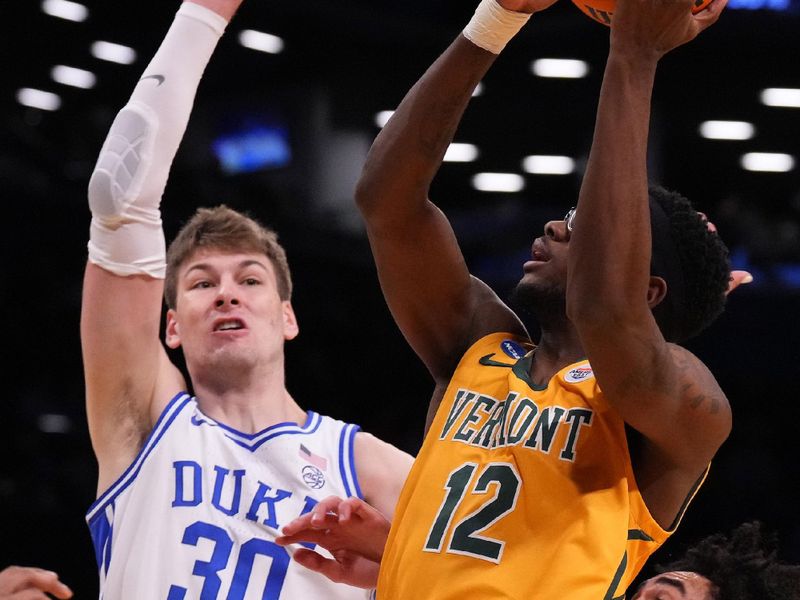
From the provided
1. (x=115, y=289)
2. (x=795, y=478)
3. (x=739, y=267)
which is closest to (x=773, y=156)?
(x=739, y=267)

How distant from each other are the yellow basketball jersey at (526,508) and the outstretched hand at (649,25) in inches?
26.6

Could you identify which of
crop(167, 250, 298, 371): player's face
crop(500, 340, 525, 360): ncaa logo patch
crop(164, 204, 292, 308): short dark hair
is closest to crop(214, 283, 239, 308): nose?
crop(167, 250, 298, 371): player's face

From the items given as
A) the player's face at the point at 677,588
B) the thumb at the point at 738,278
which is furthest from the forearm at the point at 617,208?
the player's face at the point at 677,588

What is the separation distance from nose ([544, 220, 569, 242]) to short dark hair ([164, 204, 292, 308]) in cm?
144

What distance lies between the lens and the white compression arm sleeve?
2994 mm

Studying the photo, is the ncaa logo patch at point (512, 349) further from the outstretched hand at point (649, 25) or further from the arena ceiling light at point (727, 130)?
the arena ceiling light at point (727, 130)

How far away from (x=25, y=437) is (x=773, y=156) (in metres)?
7.51

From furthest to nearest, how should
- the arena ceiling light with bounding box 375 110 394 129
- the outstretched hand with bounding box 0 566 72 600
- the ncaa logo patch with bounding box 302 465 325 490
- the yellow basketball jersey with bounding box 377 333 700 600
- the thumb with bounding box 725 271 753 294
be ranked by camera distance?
the arena ceiling light with bounding box 375 110 394 129, the ncaa logo patch with bounding box 302 465 325 490, the outstretched hand with bounding box 0 566 72 600, the thumb with bounding box 725 271 753 294, the yellow basketball jersey with bounding box 377 333 700 600

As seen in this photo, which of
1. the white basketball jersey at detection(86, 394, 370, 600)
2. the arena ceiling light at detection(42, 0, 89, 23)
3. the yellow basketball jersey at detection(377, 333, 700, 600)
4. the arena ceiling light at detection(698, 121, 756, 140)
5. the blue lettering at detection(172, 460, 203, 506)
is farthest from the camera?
the arena ceiling light at detection(698, 121, 756, 140)

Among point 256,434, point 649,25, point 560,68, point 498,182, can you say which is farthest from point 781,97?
point 649,25

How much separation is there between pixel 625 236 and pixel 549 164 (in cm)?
965

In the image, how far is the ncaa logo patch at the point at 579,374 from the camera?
2.34 metres

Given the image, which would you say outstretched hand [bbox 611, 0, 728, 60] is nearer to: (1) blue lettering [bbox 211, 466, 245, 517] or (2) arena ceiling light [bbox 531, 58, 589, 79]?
(1) blue lettering [bbox 211, 466, 245, 517]

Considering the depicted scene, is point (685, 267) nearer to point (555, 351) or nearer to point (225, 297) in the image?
point (555, 351)
